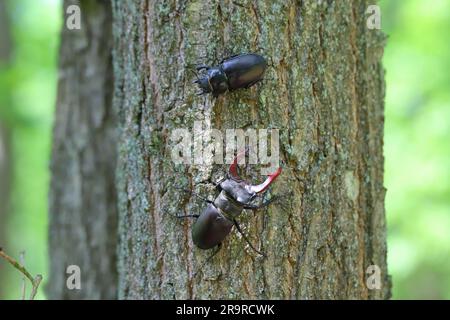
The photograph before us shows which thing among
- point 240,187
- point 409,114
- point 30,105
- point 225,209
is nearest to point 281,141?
point 240,187

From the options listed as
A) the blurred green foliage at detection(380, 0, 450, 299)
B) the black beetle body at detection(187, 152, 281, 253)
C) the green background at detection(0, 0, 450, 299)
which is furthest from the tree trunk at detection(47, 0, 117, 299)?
the blurred green foliage at detection(380, 0, 450, 299)

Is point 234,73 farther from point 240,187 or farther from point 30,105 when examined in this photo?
point 30,105

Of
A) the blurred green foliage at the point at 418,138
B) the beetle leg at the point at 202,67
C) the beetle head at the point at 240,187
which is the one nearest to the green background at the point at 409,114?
the blurred green foliage at the point at 418,138

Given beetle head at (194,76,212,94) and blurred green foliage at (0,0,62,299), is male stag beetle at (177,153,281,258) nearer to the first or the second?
beetle head at (194,76,212,94)

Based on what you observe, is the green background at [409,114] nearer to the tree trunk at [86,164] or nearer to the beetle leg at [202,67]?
the tree trunk at [86,164]

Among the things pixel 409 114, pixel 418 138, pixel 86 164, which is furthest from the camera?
pixel 409 114
